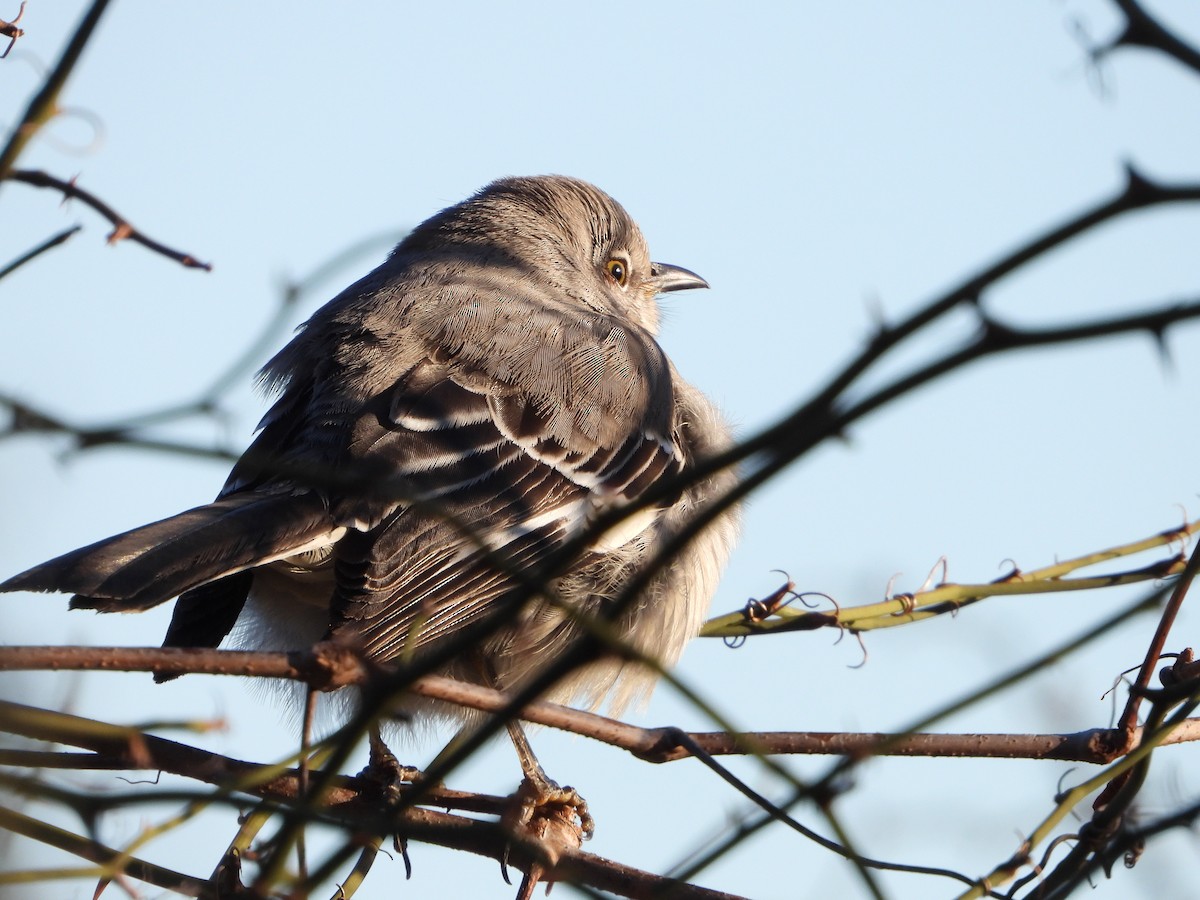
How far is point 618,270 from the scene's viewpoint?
7.51 metres

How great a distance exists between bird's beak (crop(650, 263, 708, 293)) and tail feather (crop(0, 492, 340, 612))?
3.72m

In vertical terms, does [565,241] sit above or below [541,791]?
above

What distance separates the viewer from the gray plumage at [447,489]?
420 cm

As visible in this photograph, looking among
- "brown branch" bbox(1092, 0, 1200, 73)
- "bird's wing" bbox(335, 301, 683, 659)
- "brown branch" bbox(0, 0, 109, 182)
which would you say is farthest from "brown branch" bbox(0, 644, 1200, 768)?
"bird's wing" bbox(335, 301, 683, 659)

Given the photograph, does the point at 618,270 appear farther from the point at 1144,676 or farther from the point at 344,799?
the point at 1144,676

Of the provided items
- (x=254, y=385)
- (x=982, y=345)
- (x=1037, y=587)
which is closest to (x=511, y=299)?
(x=254, y=385)

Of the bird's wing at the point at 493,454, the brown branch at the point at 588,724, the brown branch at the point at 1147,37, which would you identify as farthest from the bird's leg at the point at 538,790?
the brown branch at the point at 1147,37

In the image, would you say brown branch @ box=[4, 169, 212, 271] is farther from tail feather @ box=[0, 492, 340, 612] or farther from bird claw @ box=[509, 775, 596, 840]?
bird claw @ box=[509, 775, 596, 840]

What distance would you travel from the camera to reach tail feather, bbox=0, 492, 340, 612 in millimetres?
3416

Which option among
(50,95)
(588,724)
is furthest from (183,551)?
(50,95)

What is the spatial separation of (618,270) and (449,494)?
10.1ft

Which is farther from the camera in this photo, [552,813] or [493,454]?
[552,813]

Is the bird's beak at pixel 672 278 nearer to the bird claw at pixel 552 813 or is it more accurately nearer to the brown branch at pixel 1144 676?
the bird claw at pixel 552 813

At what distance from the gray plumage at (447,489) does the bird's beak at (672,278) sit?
4.37 feet
